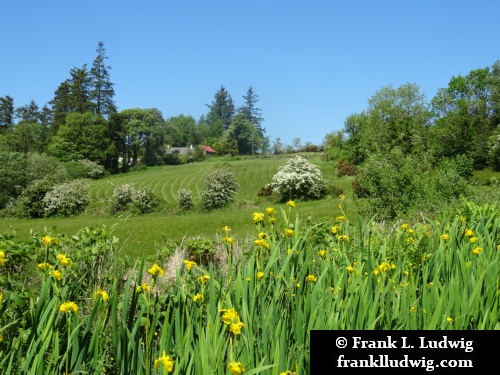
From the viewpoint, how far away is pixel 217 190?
27.2 metres

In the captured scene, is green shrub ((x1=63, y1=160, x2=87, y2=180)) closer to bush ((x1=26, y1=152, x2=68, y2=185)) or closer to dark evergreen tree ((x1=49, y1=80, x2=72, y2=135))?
bush ((x1=26, y1=152, x2=68, y2=185))

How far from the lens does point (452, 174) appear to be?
11.9 metres

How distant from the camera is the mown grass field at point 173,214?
48.5 ft

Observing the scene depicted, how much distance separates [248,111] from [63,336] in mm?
107287

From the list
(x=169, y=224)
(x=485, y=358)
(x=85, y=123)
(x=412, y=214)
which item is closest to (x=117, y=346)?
(x=485, y=358)

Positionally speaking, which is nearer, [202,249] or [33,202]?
[202,249]

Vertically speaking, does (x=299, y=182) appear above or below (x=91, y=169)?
below

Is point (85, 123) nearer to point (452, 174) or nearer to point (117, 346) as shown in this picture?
point (452, 174)

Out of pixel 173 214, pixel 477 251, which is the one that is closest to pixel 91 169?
pixel 173 214

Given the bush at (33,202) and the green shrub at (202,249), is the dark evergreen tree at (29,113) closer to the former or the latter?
the bush at (33,202)

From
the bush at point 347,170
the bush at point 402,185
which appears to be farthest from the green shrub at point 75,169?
the bush at point 402,185

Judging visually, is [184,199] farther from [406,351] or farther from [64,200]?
[406,351]

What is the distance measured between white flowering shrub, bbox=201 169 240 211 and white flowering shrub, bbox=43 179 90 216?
7897 mm

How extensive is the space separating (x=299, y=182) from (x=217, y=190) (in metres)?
4.84
